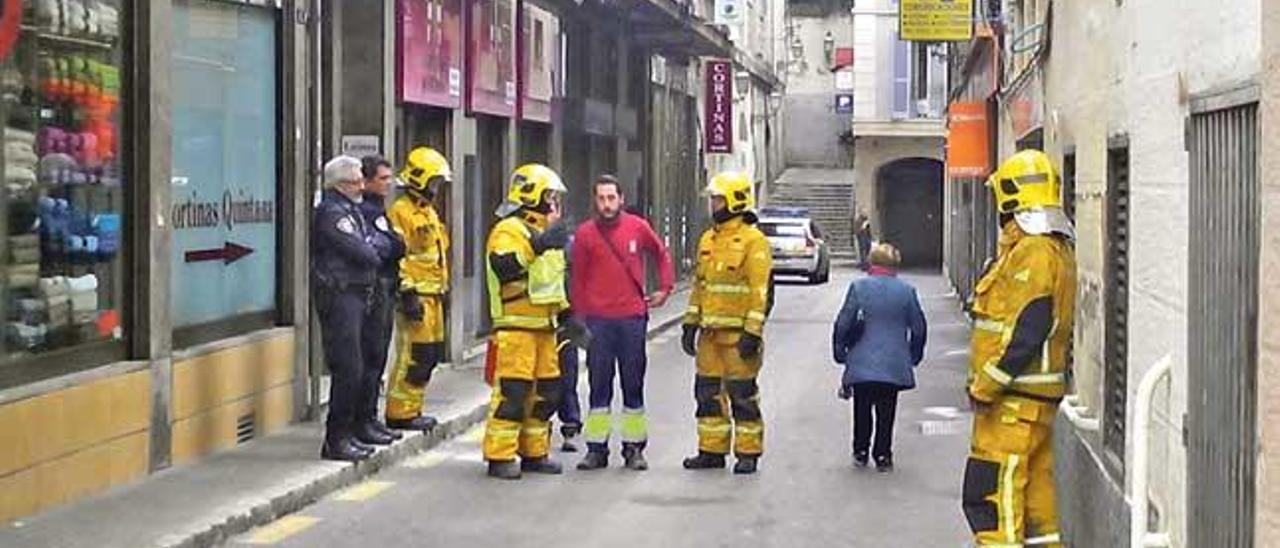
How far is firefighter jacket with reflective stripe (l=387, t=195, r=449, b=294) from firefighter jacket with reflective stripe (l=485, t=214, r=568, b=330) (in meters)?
1.30

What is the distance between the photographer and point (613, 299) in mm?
12898

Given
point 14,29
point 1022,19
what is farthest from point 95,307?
point 1022,19

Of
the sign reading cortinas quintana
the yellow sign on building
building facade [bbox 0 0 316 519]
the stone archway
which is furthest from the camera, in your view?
the stone archway

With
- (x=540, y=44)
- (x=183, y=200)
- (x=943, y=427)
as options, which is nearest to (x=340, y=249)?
(x=183, y=200)

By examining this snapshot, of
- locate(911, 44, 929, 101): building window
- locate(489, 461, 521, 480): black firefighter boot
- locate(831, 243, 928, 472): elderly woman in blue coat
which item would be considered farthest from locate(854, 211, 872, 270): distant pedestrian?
locate(489, 461, 521, 480): black firefighter boot

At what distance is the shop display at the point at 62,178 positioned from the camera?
33.3 feet

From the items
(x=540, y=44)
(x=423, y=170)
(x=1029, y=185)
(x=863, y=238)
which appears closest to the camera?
(x=1029, y=185)

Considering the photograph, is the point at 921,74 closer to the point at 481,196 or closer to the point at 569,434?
the point at 481,196

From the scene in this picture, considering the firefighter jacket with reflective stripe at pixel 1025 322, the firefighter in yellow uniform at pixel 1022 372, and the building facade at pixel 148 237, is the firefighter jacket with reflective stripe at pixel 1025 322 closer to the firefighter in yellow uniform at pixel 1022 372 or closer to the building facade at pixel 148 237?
the firefighter in yellow uniform at pixel 1022 372

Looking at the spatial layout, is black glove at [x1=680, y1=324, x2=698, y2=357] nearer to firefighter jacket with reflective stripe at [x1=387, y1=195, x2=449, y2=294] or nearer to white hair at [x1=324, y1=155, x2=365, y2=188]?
firefighter jacket with reflective stripe at [x1=387, y1=195, x2=449, y2=294]

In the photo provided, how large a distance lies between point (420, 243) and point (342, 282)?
153cm

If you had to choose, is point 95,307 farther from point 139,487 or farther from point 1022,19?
point 1022,19

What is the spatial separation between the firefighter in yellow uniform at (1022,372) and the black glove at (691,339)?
4.30 m

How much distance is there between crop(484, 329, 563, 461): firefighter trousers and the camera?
40.6ft
